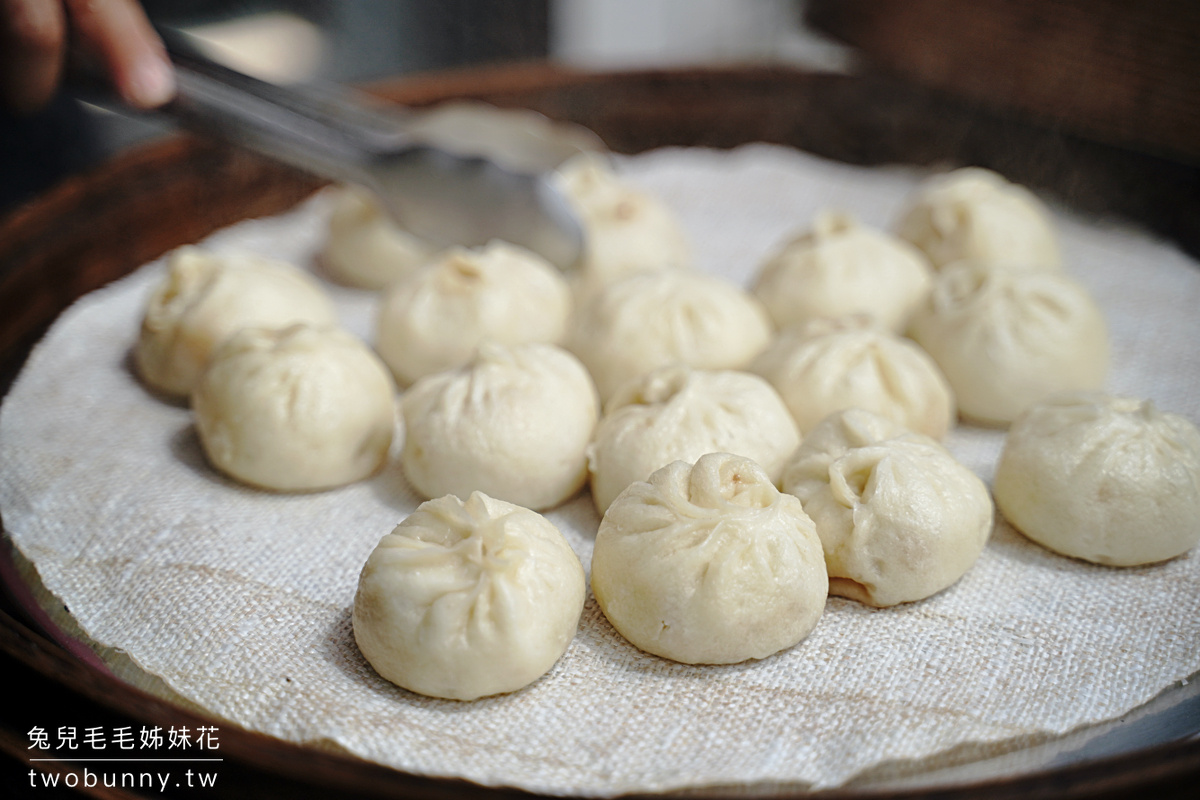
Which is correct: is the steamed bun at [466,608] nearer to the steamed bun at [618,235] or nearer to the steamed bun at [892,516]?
the steamed bun at [892,516]

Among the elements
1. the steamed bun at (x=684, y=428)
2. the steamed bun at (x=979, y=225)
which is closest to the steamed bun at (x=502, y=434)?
the steamed bun at (x=684, y=428)

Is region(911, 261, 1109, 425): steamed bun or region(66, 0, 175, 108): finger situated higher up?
region(66, 0, 175, 108): finger

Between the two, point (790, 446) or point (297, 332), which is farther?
point (297, 332)

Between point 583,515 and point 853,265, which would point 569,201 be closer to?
point 853,265

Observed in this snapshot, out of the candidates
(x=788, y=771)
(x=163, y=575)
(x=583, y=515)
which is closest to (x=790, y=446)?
(x=583, y=515)

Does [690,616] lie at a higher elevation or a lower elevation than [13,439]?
higher

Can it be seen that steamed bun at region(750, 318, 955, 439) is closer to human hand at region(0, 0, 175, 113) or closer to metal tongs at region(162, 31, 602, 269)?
metal tongs at region(162, 31, 602, 269)

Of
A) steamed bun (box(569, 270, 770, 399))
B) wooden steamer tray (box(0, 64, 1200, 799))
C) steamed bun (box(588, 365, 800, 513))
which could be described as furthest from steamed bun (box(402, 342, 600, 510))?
wooden steamer tray (box(0, 64, 1200, 799))

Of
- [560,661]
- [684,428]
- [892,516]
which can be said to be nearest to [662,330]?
[684,428]
